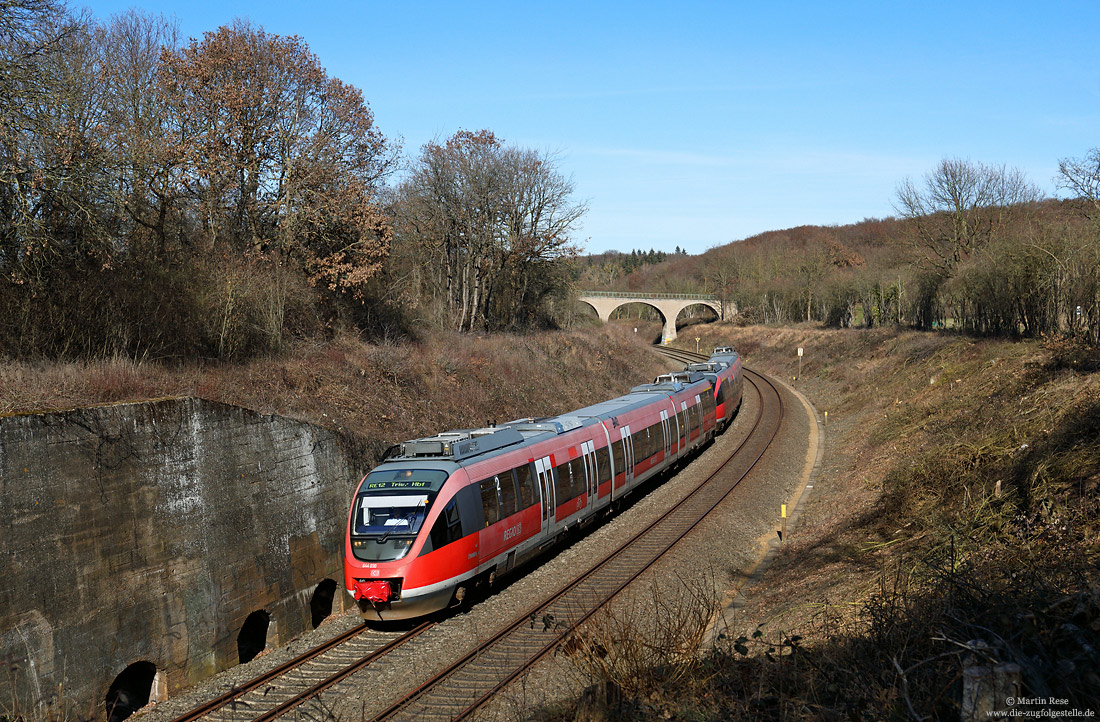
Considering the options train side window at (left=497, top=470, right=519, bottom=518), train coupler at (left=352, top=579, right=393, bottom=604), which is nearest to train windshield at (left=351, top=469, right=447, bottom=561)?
train coupler at (left=352, top=579, right=393, bottom=604)

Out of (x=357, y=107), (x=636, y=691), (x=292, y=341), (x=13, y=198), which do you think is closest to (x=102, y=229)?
(x=13, y=198)

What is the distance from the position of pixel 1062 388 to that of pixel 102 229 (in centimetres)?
2255

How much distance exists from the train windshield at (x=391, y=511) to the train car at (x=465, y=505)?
0.02 metres

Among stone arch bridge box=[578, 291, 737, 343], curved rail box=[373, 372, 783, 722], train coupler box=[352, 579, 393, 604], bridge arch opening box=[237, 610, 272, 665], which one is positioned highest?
stone arch bridge box=[578, 291, 737, 343]

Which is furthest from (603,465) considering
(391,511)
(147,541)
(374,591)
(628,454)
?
(147,541)

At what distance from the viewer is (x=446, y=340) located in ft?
98.5

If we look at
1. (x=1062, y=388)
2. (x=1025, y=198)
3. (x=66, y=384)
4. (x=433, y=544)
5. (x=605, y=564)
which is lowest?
(x=605, y=564)

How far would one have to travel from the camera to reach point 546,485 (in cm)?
1471

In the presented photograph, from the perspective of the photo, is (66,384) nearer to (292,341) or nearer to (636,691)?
(292,341)

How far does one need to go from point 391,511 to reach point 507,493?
2.37 m

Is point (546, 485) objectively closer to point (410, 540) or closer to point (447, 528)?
point (447, 528)

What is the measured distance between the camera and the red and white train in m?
11.5

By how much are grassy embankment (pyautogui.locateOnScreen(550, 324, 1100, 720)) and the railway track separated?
2201mm

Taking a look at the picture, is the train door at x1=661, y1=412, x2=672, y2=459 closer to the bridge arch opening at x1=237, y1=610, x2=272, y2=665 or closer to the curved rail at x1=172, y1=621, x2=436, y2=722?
the curved rail at x1=172, y1=621, x2=436, y2=722
